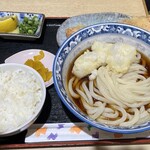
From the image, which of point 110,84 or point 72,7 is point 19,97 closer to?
point 110,84

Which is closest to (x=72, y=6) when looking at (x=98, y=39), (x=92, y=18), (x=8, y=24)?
(x=92, y=18)

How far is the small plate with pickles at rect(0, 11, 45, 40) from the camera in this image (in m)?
1.88

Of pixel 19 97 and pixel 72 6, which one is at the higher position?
pixel 72 6

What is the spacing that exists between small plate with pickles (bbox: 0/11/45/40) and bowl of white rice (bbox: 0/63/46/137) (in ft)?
1.16

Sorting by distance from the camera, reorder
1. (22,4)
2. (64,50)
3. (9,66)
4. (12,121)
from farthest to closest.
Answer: (22,4)
(9,66)
(64,50)
(12,121)

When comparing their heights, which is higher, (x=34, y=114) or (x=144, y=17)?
(x=144, y=17)

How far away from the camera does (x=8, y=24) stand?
1.91m

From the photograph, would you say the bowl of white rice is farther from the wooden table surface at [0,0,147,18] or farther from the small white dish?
the wooden table surface at [0,0,147,18]

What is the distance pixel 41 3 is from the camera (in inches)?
89.0

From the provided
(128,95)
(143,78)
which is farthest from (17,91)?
(143,78)

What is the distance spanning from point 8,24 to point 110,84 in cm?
93

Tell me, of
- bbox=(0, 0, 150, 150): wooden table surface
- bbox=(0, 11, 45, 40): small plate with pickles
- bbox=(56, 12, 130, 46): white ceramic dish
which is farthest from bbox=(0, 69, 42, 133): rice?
bbox=(0, 0, 150, 150): wooden table surface

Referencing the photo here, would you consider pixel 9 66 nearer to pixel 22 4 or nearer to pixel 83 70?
pixel 83 70

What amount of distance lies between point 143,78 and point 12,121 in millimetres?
794
